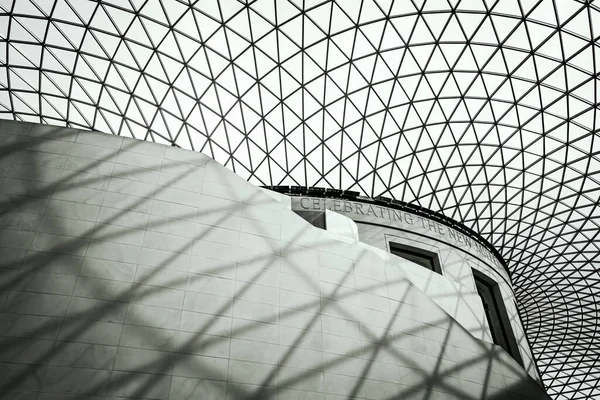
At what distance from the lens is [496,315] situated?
29.7 meters

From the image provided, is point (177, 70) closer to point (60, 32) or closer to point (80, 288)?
point (60, 32)

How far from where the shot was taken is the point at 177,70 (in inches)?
1114

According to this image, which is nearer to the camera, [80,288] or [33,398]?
[33,398]

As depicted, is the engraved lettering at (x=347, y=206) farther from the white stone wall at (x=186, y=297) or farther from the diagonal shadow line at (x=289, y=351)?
the diagonal shadow line at (x=289, y=351)

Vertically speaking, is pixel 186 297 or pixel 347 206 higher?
pixel 347 206

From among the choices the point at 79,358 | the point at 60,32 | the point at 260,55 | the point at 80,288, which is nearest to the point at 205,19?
the point at 260,55

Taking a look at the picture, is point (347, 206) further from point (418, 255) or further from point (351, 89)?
point (351, 89)

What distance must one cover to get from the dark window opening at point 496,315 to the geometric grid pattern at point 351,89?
6310 millimetres

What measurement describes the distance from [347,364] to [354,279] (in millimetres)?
3627

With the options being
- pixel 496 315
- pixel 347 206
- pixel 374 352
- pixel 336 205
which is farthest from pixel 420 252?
pixel 374 352

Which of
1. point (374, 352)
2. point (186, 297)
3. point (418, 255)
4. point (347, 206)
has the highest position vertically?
point (347, 206)

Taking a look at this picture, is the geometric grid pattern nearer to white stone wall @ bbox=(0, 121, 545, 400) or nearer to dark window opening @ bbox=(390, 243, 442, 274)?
dark window opening @ bbox=(390, 243, 442, 274)

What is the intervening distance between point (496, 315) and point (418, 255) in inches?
320

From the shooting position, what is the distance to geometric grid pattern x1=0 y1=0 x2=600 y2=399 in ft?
81.8
